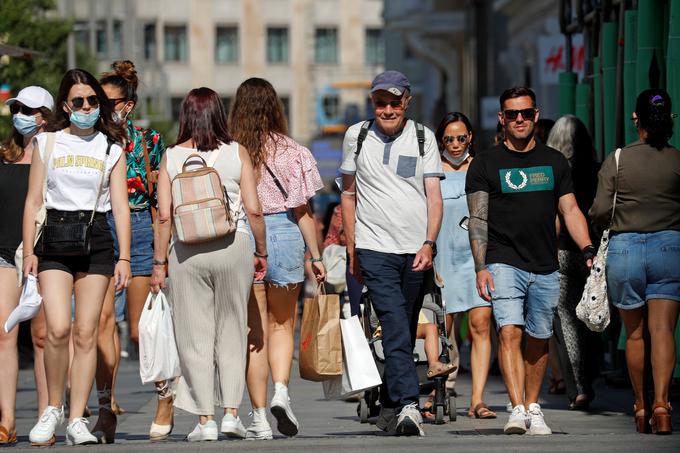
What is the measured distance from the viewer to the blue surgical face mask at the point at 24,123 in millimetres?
11180

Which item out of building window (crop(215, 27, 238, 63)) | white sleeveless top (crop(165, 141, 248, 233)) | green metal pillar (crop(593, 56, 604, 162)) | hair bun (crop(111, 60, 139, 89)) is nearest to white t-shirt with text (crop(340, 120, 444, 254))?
white sleeveless top (crop(165, 141, 248, 233))

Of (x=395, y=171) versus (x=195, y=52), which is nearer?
(x=395, y=171)

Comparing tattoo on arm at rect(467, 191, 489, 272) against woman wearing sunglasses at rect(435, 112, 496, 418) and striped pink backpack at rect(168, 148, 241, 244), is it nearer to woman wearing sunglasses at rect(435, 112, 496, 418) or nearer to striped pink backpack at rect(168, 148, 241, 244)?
striped pink backpack at rect(168, 148, 241, 244)

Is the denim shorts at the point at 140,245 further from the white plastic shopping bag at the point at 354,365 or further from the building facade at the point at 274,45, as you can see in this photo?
the building facade at the point at 274,45

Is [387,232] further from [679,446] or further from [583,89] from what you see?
[583,89]

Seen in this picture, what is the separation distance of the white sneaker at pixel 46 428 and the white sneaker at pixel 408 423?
5.91 feet

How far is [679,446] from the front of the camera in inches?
379

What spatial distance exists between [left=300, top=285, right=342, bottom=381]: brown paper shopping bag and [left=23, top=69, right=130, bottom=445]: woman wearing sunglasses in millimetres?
1252

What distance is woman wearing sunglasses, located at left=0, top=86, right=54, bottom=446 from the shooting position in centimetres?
1091

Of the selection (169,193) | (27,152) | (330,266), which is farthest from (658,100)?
(330,266)

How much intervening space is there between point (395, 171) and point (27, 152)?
2.22 m

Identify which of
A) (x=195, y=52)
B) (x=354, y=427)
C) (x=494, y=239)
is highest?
(x=195, y=52)

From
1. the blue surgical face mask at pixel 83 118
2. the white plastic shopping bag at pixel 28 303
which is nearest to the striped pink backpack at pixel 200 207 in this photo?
the blue surgical face mask at pixel 83 118

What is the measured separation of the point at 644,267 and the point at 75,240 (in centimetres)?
311
